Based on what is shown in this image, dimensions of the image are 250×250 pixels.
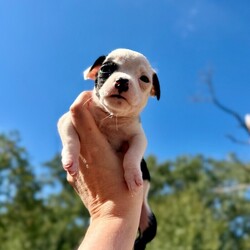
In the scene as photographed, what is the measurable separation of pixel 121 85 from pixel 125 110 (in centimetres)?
16

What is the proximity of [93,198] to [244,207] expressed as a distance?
29.4 metres

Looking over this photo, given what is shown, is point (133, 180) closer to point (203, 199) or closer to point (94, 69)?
point (94, 69)

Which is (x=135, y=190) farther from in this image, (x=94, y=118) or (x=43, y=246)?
(x=43, y=246)

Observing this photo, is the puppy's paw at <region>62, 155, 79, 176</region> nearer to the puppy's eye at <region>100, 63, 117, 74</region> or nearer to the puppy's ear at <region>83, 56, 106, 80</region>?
the puppy's eye at <region>100, 63, 117, 74</region>

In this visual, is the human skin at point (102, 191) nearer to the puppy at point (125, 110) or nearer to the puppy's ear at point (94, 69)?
the puppy at point (125, 110)

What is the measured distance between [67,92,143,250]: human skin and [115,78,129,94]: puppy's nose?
297mm

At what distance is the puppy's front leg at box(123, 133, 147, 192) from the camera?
2.21m

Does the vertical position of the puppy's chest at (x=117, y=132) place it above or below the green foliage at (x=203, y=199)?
above

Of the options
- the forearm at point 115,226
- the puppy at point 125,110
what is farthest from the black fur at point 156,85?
the forearm at point 115,226

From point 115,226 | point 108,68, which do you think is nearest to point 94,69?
point 108,68

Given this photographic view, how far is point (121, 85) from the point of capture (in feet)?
7.43

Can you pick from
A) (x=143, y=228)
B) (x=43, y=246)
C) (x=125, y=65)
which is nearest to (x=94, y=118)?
(x=125, y=65)

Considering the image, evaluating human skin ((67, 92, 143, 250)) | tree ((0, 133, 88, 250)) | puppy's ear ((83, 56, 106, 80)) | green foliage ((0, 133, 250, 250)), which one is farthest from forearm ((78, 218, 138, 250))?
tree ((0, 133, 88, 250))

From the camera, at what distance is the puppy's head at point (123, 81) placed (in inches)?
89.7
